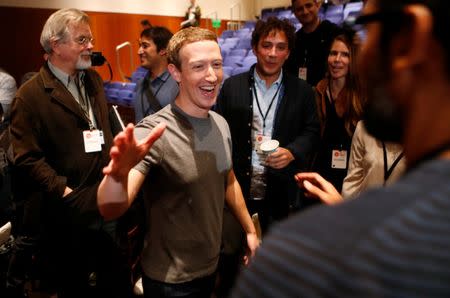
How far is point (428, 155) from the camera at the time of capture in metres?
0.50

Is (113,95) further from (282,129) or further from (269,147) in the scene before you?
(269,147)

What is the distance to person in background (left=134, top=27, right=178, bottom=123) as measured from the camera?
299 cm

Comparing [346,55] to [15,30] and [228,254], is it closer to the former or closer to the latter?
[228,254]

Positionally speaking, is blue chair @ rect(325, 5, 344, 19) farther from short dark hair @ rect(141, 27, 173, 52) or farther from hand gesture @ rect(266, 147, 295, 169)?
hand gesture @ rect(266, 147, 295, 169)

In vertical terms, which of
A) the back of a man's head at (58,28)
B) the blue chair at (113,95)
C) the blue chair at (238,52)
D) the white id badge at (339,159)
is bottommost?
the blue chair at (113,95)

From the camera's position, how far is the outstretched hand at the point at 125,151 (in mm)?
1078

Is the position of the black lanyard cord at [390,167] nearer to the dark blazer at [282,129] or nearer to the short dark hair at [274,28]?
the dark blazer at [282,129]

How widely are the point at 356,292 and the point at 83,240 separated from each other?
6.40 ft

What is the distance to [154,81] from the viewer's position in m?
3.17

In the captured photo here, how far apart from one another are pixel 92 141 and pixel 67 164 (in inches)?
7.0

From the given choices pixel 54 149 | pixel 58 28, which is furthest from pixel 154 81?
pixel 54 149

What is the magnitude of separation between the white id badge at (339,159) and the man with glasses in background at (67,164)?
139 cm

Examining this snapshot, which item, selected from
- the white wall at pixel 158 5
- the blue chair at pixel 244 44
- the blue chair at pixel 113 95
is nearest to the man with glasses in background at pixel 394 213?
the blue chair at pixel 113 95

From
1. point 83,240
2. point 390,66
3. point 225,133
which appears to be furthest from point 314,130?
point 390,66
